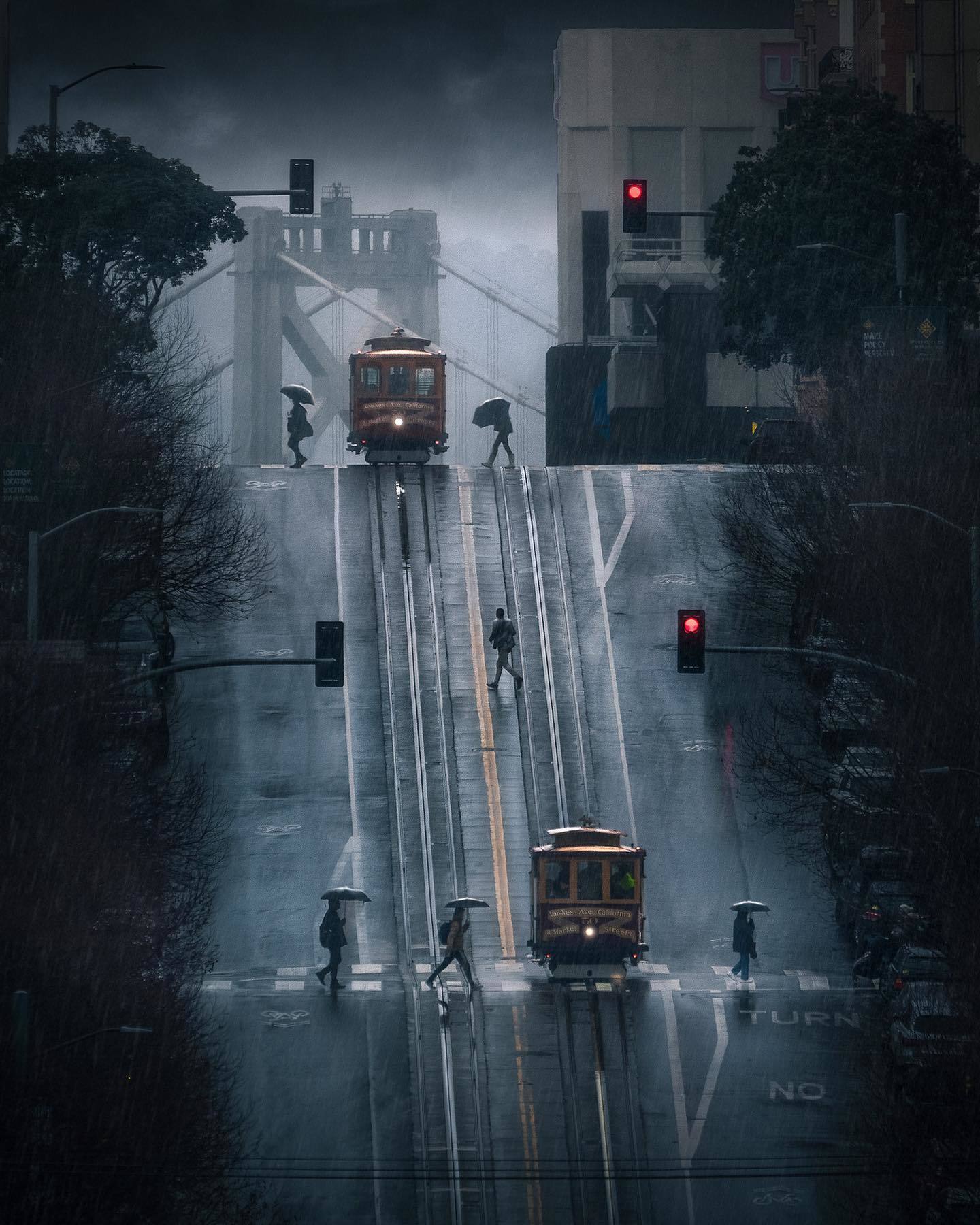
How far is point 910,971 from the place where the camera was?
32.0 meters

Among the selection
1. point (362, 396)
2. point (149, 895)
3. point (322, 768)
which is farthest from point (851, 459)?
point (149, 895)

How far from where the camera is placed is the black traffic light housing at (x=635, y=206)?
139 ft

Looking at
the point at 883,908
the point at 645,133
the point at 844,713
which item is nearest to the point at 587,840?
the point at 883,908

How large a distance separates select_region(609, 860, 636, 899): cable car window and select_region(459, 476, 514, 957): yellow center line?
284 cm

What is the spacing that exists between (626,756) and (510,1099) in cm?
1681

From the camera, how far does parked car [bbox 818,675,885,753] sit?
42.0 metres

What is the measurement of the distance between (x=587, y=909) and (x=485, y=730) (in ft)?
40.0

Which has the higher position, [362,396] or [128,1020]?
[362,396]

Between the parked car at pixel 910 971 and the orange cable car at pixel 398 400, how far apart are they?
3459cm

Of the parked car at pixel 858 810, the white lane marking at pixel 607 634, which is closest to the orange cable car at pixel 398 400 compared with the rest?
the white lane marking at pixel 607 634

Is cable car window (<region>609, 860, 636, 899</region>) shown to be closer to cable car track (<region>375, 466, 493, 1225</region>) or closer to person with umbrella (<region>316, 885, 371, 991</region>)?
cable car track (<region>375, 466, 493, 1225</region>)

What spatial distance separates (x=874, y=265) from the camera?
64312 millimetres

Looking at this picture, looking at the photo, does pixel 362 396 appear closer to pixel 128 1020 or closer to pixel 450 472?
pixel 450 472

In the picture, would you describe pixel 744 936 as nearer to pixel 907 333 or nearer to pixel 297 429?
pixel 907 333
